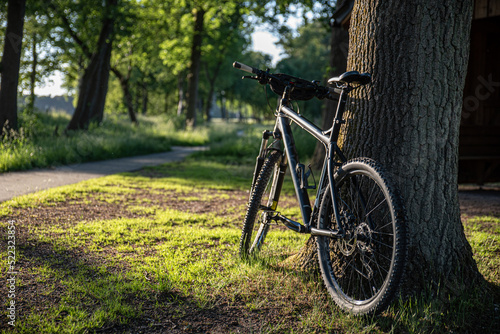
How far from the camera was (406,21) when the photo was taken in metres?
2.74

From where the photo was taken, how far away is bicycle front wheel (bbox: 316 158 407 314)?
2211 millimetres

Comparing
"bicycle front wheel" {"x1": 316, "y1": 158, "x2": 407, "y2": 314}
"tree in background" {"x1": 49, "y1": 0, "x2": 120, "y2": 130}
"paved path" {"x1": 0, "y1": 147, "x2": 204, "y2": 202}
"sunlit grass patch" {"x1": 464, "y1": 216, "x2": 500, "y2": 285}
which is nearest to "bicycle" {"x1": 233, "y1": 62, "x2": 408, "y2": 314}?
"bicycle front wheel" {"x1": 316, "y1": 158, "x2": 407, "y2": 314}

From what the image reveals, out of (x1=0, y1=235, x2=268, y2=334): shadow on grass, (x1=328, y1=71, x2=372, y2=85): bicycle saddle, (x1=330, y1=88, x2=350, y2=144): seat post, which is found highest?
(x1=328, y1=71, x2=372, y2=85): bicycle saddle

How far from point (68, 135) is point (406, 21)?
491 inches

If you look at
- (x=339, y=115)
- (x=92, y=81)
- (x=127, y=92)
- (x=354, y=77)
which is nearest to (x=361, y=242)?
(x=339, y=115)

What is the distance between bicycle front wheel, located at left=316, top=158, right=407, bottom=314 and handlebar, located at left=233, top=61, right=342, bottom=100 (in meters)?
0.79

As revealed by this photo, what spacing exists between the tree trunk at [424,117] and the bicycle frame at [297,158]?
39cm

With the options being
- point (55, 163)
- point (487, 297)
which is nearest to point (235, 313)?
point (487, 297)

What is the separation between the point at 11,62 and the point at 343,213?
10.5 m

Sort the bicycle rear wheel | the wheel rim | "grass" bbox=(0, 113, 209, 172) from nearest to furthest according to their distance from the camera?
1. the wheel rim
2. the bicycle rear wheel
3. "grass" bbox=(0, 113, 209, 172)

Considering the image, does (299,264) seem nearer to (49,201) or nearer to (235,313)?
(235,313)

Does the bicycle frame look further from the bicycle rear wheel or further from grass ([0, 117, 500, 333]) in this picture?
grass ([0, 117, 500, 333])

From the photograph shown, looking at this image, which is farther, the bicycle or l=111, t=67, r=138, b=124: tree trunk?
l=111, t=67, r=138, b=124: tree trunk

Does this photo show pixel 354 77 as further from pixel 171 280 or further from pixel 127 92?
pixel 127 92
